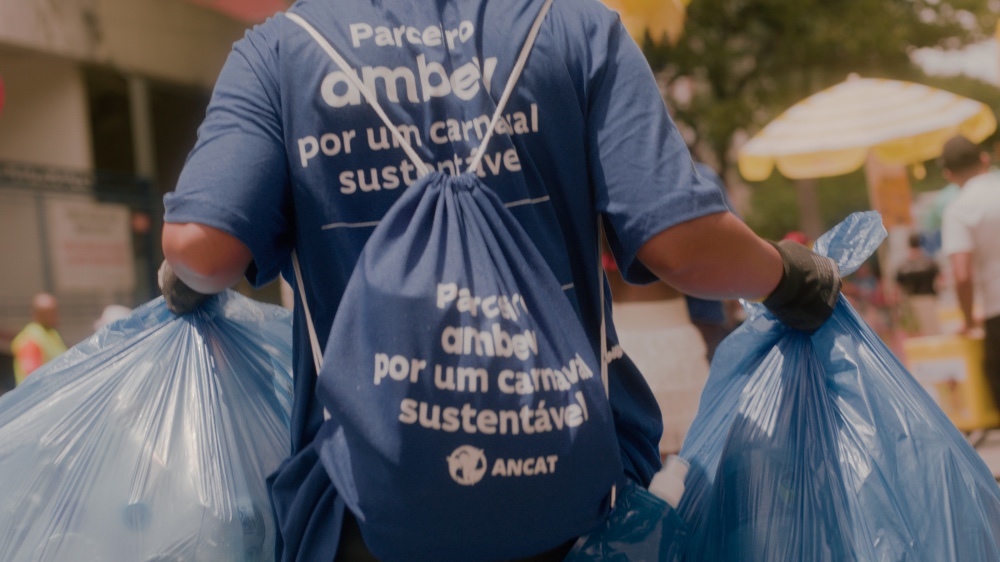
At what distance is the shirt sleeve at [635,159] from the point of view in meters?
1.48

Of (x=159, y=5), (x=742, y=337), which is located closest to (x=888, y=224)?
(x=159, y=5)

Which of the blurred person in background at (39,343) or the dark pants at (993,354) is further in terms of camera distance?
the blurred person in background at (39,343)

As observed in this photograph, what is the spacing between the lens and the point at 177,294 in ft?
5.97

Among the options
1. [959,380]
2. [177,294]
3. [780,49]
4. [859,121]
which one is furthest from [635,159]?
[780,49]

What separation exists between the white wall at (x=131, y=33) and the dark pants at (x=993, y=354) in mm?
9052

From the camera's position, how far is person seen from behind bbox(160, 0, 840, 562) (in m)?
1.48

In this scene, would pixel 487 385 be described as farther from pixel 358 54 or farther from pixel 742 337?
pixel 742 337

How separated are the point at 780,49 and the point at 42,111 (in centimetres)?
1071

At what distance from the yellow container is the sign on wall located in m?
8.84

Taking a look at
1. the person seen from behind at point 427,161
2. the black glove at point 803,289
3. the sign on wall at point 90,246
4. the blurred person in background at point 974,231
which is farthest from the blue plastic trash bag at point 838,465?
the sign on wall at point 90,246

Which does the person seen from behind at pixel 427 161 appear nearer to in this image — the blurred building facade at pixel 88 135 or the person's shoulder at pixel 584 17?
the person's shoulder at pixel 584 17

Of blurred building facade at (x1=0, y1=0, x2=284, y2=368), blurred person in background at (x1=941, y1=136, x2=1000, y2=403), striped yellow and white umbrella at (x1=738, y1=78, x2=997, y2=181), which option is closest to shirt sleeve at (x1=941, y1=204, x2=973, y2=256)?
blurred person in background at (x1=941, y1=136, x2=1000, y2=403)

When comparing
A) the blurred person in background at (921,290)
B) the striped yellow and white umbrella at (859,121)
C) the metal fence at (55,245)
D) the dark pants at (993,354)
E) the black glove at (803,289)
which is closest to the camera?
the black glove at (803,289)

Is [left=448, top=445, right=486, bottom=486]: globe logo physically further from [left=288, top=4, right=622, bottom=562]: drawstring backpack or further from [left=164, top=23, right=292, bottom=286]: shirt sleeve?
[left=164, top=23, right=292, bottom=286]: shirt sleeve
